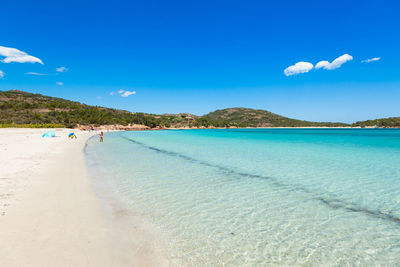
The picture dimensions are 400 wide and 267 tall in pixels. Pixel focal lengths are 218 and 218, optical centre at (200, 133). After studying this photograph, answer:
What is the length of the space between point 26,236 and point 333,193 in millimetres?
8670

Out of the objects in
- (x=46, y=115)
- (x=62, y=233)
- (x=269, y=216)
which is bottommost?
(x=269, y=216)

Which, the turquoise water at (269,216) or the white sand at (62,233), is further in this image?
the turquoise water at (269,216)

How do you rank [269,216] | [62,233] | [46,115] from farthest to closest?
[46,115]
[269,216]
[62,233]

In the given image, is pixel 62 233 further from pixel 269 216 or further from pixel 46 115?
pixel 46 115

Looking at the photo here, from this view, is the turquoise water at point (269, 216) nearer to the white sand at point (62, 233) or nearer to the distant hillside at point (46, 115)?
the white sand at point (62, 233)

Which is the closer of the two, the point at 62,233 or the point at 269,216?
the point at 62,233

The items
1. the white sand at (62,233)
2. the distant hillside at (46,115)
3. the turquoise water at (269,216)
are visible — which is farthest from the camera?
the distant hillside at (46,115)

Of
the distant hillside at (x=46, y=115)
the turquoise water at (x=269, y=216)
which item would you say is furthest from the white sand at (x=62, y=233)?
the distant hillside at (x=46, y=115)

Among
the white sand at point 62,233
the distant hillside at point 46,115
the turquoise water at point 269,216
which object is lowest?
the turquoise water at point 269,216

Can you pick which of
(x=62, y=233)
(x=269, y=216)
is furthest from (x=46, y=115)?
(x=269, y=216)

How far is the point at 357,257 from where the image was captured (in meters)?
3.68

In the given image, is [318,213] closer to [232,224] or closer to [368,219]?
[368,219]

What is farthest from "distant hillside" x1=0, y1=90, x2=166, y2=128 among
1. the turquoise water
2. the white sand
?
the turquoise water

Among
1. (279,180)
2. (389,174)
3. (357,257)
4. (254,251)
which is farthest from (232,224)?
(389,174)
